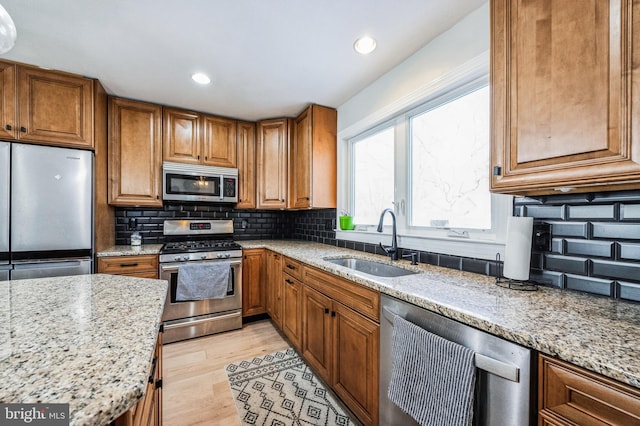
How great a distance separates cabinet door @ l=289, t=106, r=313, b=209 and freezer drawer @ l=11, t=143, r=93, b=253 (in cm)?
190

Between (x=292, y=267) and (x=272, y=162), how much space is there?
149 cm

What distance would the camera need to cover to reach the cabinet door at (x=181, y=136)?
9.68 feet

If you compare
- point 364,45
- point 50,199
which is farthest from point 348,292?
point 50,199

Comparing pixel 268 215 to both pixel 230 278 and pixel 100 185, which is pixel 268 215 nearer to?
pixel 230 278

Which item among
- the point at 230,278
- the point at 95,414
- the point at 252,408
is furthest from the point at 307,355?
the point at 95,414

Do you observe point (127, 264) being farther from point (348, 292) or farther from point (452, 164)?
point (452, 164)

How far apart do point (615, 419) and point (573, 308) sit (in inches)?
16.9

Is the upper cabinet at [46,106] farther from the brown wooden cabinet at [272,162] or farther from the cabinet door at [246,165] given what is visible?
the brown wooden cabinet at [272,162]

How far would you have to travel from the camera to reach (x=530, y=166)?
3.51ft

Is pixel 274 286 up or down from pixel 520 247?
down

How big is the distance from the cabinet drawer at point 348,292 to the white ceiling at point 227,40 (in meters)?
1.58

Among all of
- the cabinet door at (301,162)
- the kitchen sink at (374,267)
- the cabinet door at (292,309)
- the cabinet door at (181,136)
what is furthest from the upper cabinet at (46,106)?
the kitchen sink at (374,267)

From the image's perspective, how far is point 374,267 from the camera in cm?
210

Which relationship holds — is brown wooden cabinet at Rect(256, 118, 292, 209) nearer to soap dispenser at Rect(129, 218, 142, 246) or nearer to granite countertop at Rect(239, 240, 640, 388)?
soap dispenser at Rect(129, 218, 142, 246)
